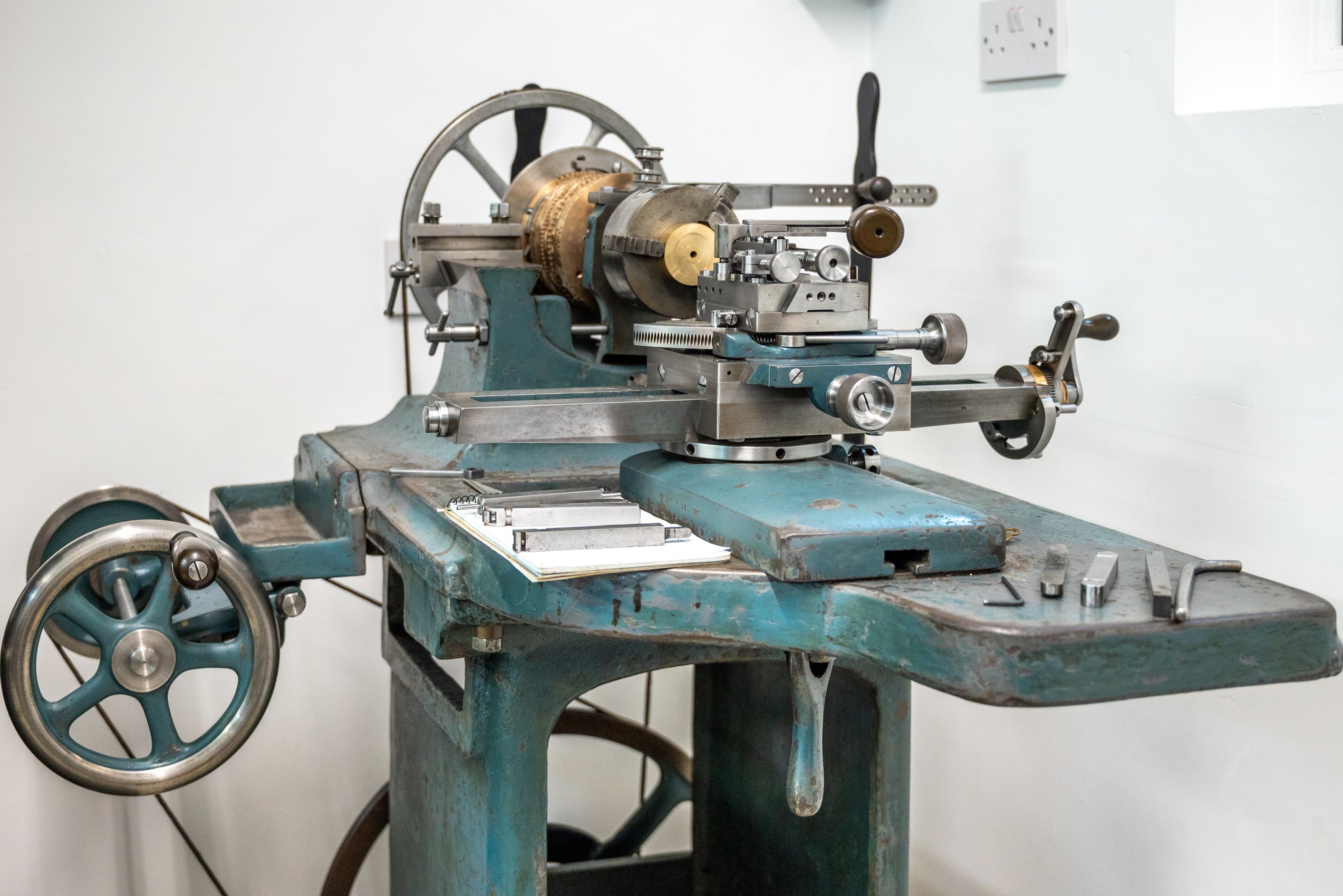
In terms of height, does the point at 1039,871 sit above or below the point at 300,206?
below

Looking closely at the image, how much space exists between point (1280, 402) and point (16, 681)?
4.69 feet

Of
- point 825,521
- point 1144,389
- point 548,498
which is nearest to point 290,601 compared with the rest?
point 548,498

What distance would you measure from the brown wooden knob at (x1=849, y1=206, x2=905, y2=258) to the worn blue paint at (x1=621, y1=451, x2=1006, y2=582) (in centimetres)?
21

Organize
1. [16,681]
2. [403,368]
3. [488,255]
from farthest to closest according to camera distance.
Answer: [403,368]
[488,255]
[16,681]

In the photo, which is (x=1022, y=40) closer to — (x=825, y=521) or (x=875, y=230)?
(x=875, y=230)

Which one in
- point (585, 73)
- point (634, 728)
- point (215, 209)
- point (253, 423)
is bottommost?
point (634, 728)

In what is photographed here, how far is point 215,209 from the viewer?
6.93 ft

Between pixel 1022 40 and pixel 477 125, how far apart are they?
0.84 metres

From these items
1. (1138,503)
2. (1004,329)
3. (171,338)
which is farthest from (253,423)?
(1138,503)

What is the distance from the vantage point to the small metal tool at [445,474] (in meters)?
1.50

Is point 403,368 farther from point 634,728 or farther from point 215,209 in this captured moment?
point 634,728

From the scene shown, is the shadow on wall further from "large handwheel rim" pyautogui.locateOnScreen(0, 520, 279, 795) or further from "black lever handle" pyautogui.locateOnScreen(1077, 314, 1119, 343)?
"large handwheel rim" pyautogui.locateOnScreen(0, 520, 279, 795)

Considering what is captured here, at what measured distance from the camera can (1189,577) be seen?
3.44 feet

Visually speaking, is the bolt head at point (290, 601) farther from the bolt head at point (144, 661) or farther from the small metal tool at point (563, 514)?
the small metal tool at point (563, 514)
